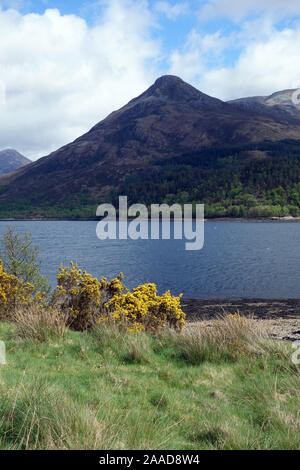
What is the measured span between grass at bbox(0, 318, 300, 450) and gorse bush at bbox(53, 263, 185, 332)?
1.35m

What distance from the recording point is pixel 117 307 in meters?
12.2

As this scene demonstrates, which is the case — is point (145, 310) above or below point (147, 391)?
above

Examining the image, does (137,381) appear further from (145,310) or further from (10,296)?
(10,296)

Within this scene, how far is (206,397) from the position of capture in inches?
251

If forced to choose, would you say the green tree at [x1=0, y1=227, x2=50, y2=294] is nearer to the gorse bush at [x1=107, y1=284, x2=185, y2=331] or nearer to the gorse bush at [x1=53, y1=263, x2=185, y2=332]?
the gorse bush at [x1=53, y1=263, x2=185, y2=332]

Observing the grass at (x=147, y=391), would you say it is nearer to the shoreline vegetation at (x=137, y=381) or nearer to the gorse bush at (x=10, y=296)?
the shoreline vegetation at (x=137, y=381)

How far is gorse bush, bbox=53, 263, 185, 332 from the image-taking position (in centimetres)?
1199

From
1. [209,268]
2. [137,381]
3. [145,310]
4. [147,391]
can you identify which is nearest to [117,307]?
[145,310]

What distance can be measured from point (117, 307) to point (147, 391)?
229 inches

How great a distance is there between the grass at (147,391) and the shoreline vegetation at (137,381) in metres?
0.02

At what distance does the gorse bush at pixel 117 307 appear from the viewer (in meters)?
12.0

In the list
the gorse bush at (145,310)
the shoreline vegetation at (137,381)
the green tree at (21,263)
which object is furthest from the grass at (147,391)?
the green tree at (21,263)

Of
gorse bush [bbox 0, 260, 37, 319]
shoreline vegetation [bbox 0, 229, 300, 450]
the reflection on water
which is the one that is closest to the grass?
shoreline vegetation [bbox 0, 229, 300, 450]

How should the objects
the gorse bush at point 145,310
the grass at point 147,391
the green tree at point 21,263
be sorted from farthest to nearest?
the green tree at point 21,263 → the gorse bush at point 145,310 → the grass at point 147,391
